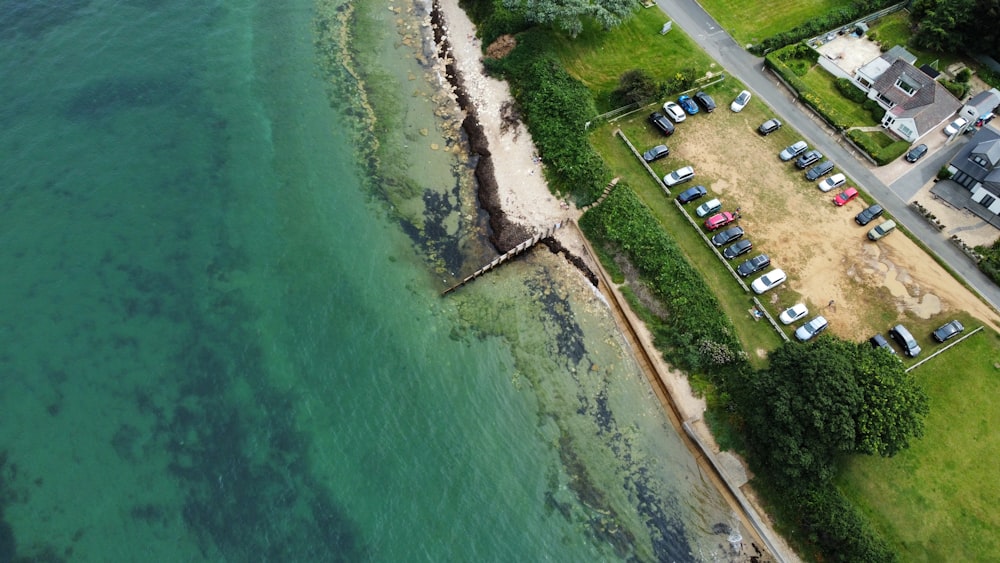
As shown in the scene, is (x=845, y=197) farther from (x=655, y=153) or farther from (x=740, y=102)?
(x=655, y=153)

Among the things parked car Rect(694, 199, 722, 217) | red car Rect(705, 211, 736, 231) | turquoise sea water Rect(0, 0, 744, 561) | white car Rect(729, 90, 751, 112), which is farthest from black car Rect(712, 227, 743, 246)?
white car Rect(729, 90, 751, 112)

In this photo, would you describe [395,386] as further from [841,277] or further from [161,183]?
[841,277]

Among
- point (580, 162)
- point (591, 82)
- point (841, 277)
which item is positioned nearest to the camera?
point (841, 277)

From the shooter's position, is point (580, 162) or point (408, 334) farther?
point (580, 162)

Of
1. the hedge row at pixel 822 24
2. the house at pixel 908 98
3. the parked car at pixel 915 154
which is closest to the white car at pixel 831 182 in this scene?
the parked car at pixel 915 154

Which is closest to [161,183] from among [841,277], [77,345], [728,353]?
[77,345]

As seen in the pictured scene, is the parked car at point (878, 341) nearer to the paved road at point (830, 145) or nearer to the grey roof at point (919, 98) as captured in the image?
the paved road at point (830, 145)
